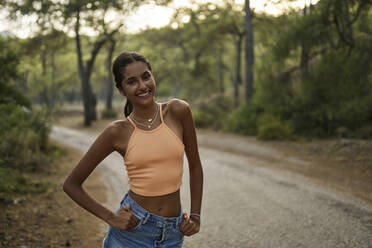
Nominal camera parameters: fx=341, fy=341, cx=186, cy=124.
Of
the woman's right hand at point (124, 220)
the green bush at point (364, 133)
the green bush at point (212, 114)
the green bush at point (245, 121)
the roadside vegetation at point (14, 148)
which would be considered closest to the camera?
the woman's right hand at point (124, 220)

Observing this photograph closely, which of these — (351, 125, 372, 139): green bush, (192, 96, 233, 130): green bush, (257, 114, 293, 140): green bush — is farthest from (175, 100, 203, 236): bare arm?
(192, 96, 233, 130): green bush

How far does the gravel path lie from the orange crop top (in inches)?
108

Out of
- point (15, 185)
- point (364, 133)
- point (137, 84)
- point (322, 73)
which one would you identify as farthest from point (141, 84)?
point (364, 133)

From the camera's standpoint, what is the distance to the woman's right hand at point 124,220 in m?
1.97

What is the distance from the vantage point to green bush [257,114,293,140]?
13086 mm

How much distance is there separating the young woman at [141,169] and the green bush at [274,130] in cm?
1152

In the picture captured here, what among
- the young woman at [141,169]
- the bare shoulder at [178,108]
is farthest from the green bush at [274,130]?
the young woman at [141,169]

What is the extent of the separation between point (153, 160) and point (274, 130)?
12.0 metres

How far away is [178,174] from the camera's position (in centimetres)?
210

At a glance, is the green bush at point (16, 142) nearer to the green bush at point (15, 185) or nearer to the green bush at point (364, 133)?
the green bush at point (15, 185)

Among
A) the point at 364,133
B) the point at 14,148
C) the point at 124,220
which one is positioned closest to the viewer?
the point at 124,220

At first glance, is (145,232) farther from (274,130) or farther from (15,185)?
(274,130)

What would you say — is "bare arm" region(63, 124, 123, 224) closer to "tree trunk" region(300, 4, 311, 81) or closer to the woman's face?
the woman's face

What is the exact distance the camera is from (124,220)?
1.97 meters
